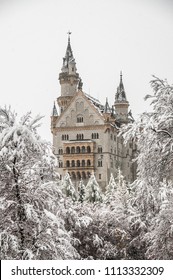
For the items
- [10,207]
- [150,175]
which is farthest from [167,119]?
[10,207]

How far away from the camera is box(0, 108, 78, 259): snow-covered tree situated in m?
7.01

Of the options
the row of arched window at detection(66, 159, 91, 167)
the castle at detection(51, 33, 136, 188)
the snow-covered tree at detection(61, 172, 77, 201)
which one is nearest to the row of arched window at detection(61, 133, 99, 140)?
the castle at detection(51, 33, 136, 188)

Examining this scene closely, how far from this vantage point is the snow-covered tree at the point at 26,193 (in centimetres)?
701

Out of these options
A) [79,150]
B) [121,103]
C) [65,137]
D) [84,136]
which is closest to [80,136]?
[84,136]

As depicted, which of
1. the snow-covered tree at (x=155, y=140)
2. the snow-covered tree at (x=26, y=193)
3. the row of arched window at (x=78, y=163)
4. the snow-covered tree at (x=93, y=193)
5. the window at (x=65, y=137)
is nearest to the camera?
the snow-covered tree at (x=26, y=193)

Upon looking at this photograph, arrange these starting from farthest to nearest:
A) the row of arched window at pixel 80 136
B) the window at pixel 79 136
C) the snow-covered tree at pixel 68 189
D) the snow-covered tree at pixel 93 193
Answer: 1. the window at pixel 79 136
2. the row of arched window at pixel 80 136
3. the snow-covered tree at pixel 93 193
4. the snow-covered tree at pixel 68 189

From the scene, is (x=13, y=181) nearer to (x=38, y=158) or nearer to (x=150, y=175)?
(x=38, y=158)

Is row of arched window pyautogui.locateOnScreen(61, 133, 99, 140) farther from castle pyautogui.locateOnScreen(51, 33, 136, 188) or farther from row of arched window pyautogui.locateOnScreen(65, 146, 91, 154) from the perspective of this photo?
row of arched window pyautogui.locateOnScreen(65, 146, 91, 154)

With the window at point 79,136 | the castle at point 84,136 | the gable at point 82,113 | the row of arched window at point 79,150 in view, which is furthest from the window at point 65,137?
the row of arched window at point 79,150

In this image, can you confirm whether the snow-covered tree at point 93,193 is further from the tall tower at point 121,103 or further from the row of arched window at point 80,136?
the row of arched window at point 80,136

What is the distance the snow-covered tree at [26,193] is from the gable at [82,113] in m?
25.0

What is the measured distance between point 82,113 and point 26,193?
1103 inches

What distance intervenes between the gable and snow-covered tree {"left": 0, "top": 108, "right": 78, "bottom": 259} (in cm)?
2497

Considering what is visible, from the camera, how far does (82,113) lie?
35.1 meters
